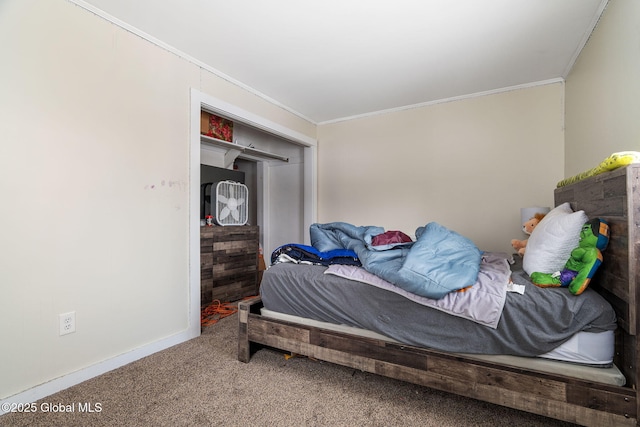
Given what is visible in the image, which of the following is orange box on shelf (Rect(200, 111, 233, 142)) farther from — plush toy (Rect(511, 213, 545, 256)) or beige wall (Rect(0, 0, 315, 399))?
plush toy (Rect(511, 213, 545, 256))

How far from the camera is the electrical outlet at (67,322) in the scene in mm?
1726

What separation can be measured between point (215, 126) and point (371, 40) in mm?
1952

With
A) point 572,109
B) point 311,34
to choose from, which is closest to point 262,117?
point 311,34

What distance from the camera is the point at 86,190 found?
1.84 metres

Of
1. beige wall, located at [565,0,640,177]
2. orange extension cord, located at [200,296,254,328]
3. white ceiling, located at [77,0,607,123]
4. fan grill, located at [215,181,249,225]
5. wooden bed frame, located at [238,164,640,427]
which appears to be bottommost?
orange extension cord, located at [200,296,254,328]

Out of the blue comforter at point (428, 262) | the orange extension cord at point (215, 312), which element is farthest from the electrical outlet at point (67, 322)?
the blue comforter at point (428, 262)

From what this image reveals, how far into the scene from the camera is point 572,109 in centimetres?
261

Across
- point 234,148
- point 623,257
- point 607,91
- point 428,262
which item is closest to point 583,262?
point 623,257

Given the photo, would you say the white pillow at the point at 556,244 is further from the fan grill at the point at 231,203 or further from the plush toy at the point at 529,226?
the fan grill at the point at 231,203

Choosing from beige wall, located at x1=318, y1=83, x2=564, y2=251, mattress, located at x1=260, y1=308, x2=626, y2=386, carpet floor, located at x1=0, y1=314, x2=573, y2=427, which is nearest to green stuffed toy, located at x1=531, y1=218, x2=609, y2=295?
mattress, located at x1=260, y1=308, x2=626, y2=386

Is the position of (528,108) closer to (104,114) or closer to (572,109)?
(572,109)

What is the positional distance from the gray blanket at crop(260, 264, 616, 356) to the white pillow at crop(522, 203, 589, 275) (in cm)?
11

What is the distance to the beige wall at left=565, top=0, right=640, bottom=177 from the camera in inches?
62.6

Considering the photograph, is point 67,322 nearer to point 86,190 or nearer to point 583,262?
point 86,190
